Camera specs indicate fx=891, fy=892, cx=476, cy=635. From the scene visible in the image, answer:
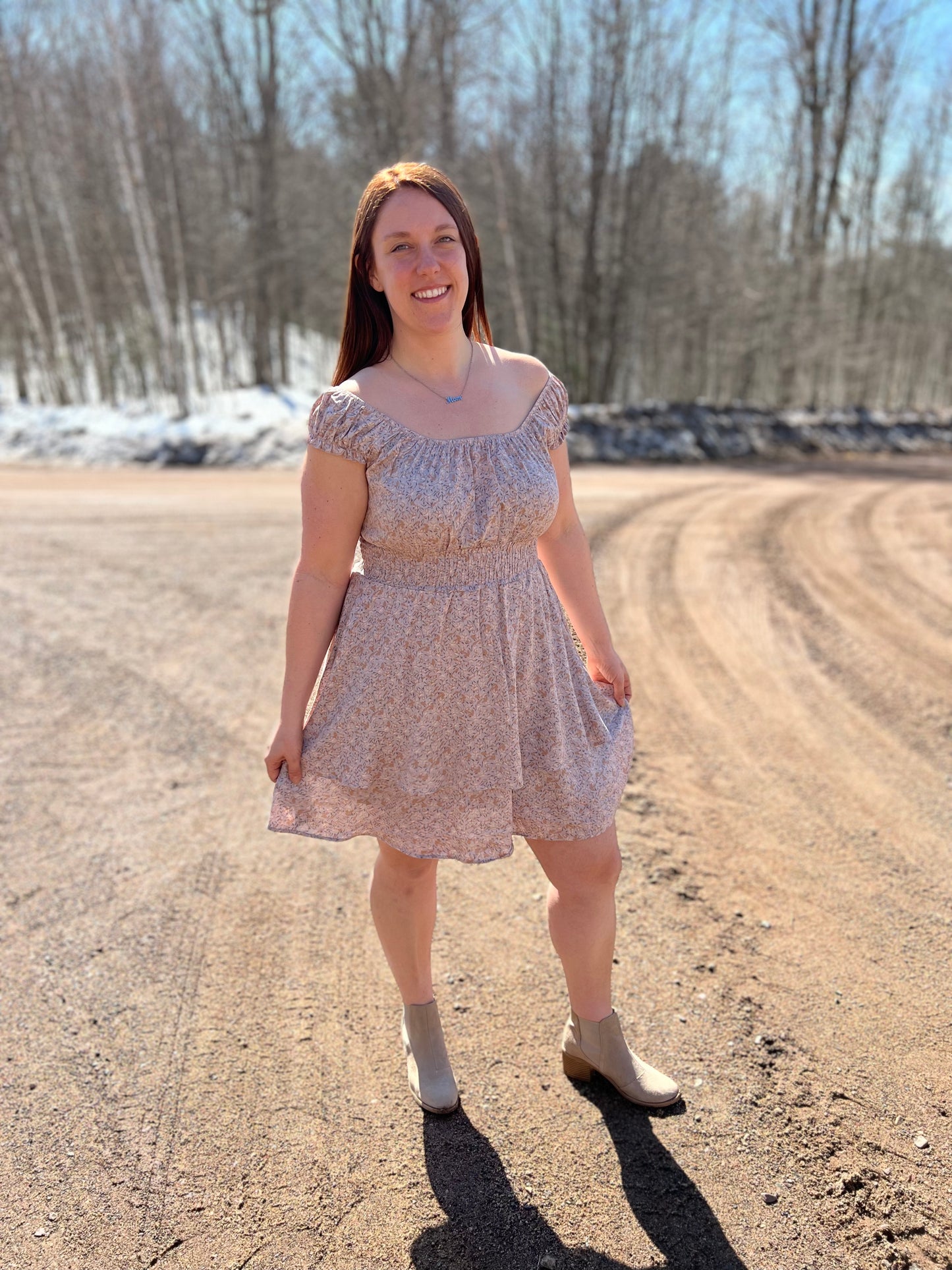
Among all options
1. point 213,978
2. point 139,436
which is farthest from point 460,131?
point 213,978

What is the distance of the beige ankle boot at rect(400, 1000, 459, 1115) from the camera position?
6.07 feet

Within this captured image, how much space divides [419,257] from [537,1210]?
1728mm

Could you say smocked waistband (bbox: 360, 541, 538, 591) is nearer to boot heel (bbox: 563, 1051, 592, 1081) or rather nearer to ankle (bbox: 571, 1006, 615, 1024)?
ankle (bbox: 571, 1006, 615, 1024)

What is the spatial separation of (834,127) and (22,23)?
51.0 feet

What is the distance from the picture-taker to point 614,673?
1.86m

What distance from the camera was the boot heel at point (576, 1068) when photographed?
1902mm

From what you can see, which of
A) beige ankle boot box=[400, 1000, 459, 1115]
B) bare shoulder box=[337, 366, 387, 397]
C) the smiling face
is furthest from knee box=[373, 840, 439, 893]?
the smiling face

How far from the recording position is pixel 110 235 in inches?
700

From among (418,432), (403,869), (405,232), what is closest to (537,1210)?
(403,869)

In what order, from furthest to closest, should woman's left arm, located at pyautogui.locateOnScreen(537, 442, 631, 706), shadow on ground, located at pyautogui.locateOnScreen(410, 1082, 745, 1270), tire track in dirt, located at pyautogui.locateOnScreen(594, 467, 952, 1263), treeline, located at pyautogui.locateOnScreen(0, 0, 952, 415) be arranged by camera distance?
treeline, located at pyautogui.locateOnScreen(0, 0, 952, 415), tire track in dirt, located at pyautogui.locateOnScreen(594, 467, 952, 1263), woman's left arm, located at pyautogui.locateOnScreen(537, 442, 631, 706), shadow on ground, located at pyautogui.locateOnScreen(410, 1082, 745, 1270)

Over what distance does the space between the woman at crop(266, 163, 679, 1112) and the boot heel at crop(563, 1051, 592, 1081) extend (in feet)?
1.20

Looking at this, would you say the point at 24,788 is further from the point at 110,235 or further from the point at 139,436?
the point at 110,235

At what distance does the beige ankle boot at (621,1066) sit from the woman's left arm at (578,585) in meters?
0.67

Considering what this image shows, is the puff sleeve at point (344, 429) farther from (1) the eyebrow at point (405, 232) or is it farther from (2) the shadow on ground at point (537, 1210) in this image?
(2) the shadow on ground at point (537, 1210)
